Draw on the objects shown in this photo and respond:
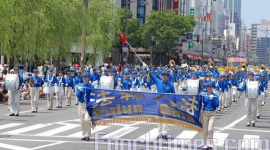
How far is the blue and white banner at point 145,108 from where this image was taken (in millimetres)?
14695

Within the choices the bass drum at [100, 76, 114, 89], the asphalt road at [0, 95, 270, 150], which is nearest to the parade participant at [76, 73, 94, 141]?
the asphalt road at [0, 95, 270, 150]

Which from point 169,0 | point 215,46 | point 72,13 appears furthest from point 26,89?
point 215,46

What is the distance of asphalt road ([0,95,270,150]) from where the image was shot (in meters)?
14.7

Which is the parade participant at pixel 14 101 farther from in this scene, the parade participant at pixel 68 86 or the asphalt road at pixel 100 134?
the parade participant at pixel 68 86

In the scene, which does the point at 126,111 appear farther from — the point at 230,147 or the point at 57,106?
the point at 57,106

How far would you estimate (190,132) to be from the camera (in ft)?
59.4

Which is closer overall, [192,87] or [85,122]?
[85,122]

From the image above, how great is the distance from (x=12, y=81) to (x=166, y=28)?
55170mm

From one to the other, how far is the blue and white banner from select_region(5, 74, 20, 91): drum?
24.4 ft

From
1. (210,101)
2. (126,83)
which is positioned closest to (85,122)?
(210,101)

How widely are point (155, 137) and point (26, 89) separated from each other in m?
15.9

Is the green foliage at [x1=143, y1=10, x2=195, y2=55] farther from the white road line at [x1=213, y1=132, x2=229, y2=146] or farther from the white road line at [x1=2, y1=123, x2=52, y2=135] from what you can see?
the white road line at [x1=213, y1=132, x2=229, y2=146]

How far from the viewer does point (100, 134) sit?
1702 cm

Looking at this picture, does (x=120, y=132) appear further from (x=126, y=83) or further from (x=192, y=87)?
(x=126, y=83)
